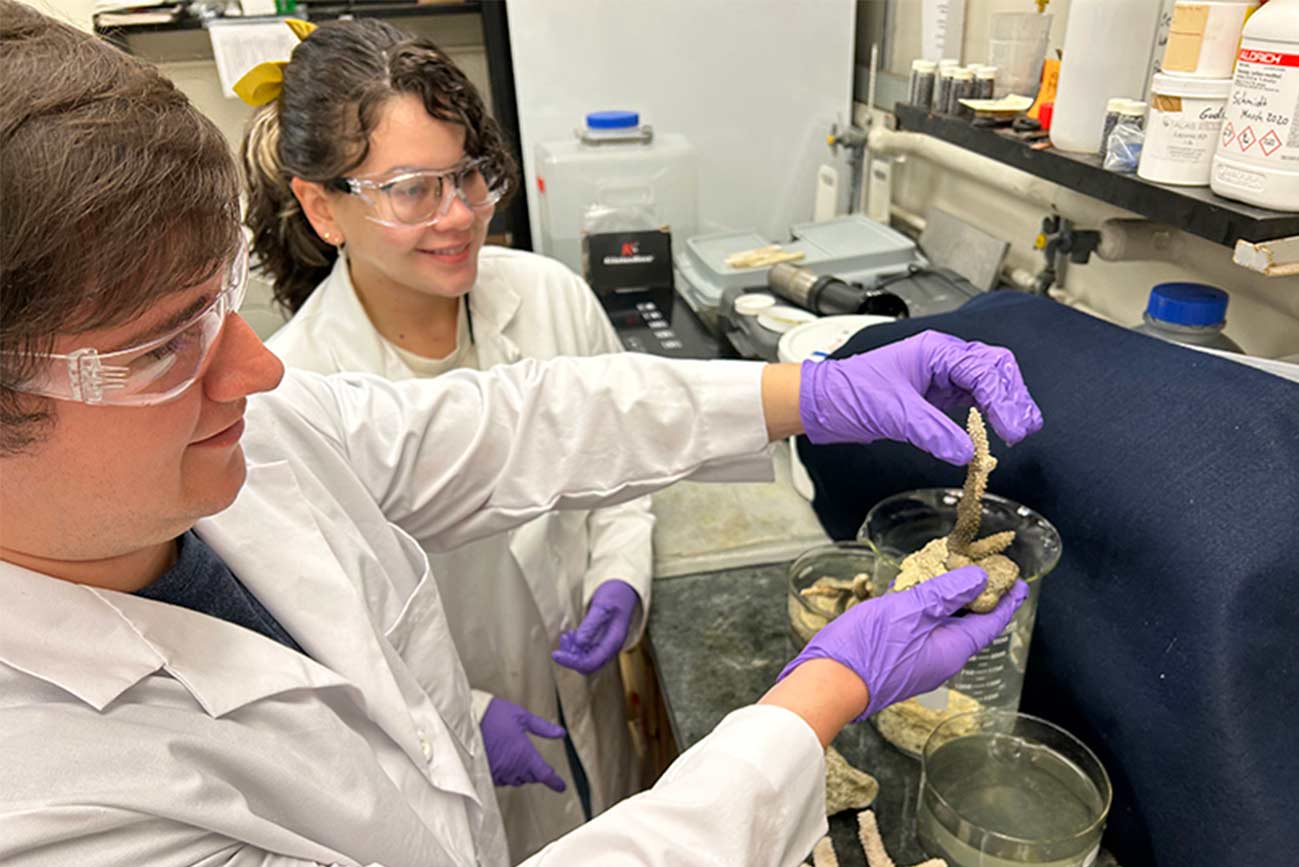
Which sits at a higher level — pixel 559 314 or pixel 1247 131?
pixel 1247 131

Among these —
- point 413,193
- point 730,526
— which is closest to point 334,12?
point 413,193

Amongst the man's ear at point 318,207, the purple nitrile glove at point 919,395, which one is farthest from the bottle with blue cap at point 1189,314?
the man's ear at point 318,207

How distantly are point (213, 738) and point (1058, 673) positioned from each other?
2.43 ft

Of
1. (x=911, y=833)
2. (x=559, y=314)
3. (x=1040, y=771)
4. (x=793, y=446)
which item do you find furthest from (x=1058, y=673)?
(x=559, y=314)

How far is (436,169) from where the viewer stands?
4.06 feet

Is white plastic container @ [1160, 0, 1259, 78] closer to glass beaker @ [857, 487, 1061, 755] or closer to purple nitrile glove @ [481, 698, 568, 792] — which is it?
glass beaker @ [857, 487, 1061, 755]

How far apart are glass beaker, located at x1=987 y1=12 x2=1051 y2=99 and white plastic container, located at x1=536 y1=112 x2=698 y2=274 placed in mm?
936

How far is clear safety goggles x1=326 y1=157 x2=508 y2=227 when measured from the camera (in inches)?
48.1

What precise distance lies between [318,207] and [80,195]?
0.86 m

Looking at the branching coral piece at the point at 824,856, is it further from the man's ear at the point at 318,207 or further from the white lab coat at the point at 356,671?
the man's ear at the point at 318,207

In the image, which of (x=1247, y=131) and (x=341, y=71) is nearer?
(x=1247, y=131)

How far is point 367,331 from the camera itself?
1.36 metres

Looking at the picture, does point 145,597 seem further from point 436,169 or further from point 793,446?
point 793,446

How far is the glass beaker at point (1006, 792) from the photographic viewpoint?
2.35 feet
